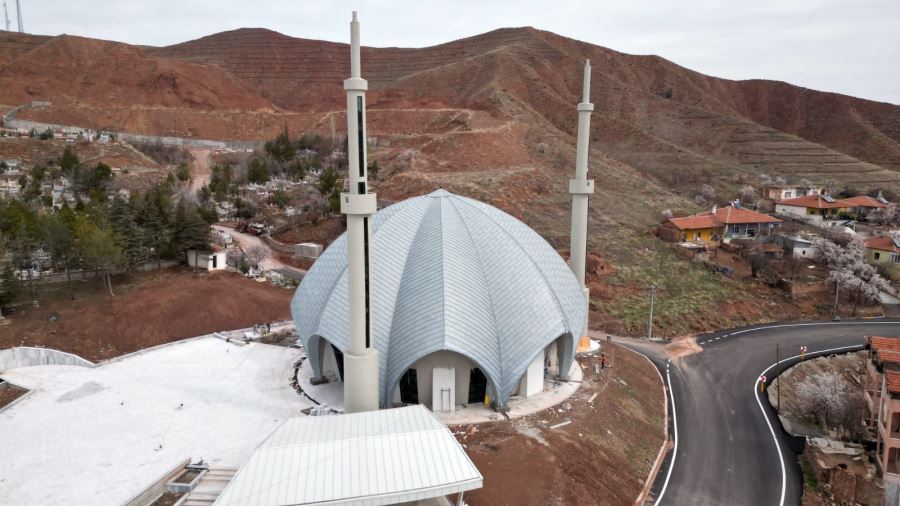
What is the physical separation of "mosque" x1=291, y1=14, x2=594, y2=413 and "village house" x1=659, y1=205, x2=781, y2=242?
2992 centimetres

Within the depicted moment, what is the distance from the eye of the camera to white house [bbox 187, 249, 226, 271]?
43.5m

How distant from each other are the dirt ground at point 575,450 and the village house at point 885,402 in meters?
9.27

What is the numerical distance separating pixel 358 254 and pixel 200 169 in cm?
7222

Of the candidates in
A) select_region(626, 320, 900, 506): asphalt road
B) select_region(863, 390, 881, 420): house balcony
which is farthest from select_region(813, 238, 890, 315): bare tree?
select_region(863, 390, 881, 420): house balcony

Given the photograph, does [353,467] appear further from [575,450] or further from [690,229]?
[690,229]

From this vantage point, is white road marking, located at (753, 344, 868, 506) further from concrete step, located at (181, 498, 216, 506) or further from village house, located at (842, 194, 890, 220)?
village house, located at (842, 194, 890, 220)

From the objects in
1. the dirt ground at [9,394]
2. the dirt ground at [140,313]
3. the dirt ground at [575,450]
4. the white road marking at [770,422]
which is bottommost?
the white road marking at [770,422]

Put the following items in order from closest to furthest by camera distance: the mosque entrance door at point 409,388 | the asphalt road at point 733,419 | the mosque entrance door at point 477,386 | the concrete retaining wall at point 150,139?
1. the asphalt road at point 733,419
2. the mosque entrance door at point 409,388
3. the mosque entrance door at point 477,386
4. the concrete retaining wall at point 150,139

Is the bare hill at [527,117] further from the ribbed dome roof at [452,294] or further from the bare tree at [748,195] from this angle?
the ribbed dome roof at [452,294]

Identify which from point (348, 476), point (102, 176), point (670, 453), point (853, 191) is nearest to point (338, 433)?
point (348, 476)

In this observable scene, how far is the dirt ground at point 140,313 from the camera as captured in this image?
1237 inches

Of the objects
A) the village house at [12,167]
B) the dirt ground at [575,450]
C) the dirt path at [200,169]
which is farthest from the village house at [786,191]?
the village house at [12,167]

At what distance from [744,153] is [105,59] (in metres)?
122

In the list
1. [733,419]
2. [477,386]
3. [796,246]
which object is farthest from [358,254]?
[796,246]
